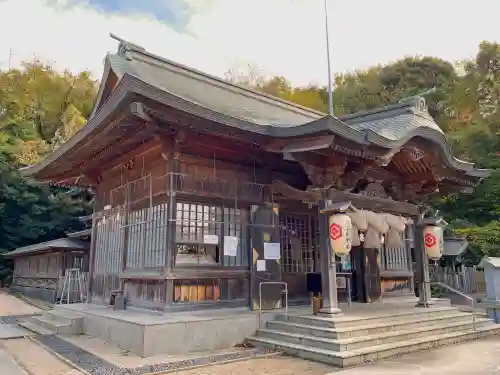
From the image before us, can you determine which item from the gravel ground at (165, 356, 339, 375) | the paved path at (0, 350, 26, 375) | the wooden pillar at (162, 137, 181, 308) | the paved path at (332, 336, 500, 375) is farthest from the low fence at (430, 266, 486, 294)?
the paved path at (0, 350, 26, 375)

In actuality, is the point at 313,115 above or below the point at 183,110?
above

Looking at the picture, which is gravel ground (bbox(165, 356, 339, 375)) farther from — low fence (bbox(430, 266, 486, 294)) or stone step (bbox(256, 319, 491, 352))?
low fence (bbox(430, 266, 486, 294))

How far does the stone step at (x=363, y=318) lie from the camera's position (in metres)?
6.64

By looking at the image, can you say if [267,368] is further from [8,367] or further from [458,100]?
[458,100]

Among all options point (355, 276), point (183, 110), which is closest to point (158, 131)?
point (183, 110)

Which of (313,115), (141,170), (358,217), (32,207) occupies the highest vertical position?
(313,115)

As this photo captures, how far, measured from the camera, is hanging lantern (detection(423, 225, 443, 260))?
947cm

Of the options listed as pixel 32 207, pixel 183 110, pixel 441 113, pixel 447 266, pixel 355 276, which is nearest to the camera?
pixel 183 110

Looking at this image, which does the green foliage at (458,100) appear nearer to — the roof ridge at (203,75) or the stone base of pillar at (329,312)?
the roof ridge at (203,75)

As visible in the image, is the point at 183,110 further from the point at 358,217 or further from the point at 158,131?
the point at 358,217

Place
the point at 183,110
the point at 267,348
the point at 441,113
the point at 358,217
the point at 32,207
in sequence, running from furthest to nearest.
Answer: the point at 441,113 → the point at 32,207 → the point at 358,217 → the point at 267,348 → the point at 183,110

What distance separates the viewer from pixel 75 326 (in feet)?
28.2

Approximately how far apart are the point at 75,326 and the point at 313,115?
9.70 metres

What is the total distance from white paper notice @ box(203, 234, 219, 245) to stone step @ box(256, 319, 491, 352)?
187 cm
